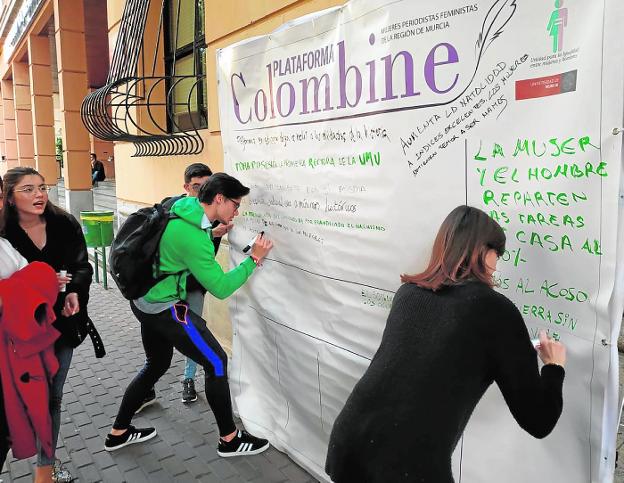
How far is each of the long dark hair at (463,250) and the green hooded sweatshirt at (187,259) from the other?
4.74ft

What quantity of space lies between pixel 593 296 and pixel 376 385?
0.76 metres

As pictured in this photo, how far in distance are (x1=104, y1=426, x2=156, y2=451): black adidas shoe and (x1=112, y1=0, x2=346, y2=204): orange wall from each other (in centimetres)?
211

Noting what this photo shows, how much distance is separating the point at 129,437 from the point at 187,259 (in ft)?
4.32


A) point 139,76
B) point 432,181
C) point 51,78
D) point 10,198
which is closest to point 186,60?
point 139,76

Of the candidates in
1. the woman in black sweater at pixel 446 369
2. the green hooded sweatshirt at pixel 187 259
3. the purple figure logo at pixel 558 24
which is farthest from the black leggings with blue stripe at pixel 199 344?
the purple figure logo at pixel 558 24

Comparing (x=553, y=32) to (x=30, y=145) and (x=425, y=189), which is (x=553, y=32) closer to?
(x=425, y=189)

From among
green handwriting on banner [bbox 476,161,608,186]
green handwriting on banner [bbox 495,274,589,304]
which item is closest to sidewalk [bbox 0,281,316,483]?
green handwriting on banner [bbox 495,274,589,304]

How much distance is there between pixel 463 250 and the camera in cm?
158

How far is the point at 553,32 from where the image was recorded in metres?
1.68

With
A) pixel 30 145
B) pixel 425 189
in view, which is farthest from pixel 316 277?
pixel 30 145

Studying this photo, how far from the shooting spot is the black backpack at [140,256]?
2799mm

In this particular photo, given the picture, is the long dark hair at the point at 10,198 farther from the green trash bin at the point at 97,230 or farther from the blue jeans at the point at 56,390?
the green trash bin at the point at 97,230

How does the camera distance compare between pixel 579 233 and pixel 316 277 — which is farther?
pixel 316 277

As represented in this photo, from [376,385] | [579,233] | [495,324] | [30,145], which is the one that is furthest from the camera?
[30,145]
